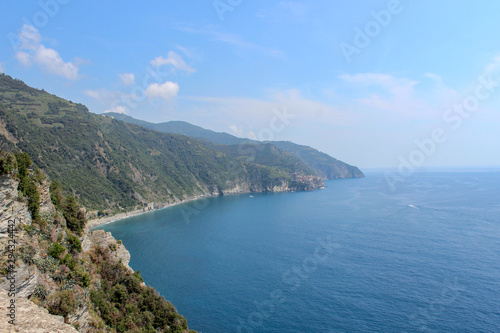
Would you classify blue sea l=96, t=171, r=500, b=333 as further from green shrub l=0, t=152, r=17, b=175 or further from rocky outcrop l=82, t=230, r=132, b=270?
green shrub l=0, t=152, r=17, b=175

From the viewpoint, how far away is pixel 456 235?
65562mm

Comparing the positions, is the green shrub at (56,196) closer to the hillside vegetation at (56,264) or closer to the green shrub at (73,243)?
the hillside vegetation at (56,264)

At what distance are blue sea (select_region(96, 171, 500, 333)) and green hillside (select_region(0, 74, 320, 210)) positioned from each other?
1031 inches

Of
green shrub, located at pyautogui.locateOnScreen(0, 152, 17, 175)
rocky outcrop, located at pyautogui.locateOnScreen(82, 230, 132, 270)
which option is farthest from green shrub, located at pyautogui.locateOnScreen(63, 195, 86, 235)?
green shrub, located at pyautogui.locateOnScreen(0, 152, 17, 175)

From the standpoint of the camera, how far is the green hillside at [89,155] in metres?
96.4

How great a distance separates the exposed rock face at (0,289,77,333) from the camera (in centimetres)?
942

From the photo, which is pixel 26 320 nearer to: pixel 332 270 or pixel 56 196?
pixel 56 196

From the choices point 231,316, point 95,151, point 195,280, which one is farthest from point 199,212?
point 231,316

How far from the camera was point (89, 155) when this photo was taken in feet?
392

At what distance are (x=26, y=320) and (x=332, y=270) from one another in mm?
49530

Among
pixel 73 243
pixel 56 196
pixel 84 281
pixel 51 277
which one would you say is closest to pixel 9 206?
pixel 51 277

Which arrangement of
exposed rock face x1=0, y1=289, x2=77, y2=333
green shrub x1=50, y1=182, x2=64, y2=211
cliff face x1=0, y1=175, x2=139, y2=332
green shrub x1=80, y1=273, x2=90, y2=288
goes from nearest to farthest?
1. exposed rock face x1=0, y1=289, x2=77, y2=333
2. cliff face x1=0, y1=175, x2=139, y2=332
3. green shrub x1=80, y1=273, x2=90, y2=288
4. green shrub x1=50, y1=182, x2=64, y2=211

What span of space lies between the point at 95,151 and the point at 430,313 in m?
132

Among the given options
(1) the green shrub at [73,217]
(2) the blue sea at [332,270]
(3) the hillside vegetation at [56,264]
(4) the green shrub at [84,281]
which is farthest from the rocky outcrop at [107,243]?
(2) the blue sea at [332,270]
